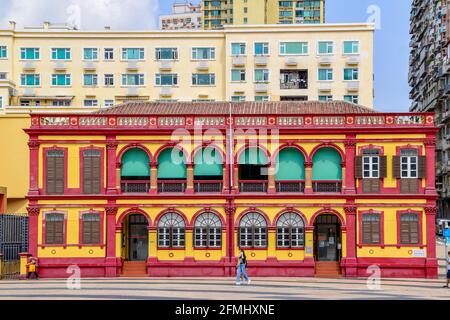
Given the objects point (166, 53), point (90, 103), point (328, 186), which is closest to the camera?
point (328, 186)

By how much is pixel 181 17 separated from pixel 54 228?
14575 centimetres

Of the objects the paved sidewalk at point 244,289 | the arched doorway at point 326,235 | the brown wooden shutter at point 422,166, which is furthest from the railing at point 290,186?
the brown wooden shutter at point 422,166

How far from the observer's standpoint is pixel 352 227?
40.2 m

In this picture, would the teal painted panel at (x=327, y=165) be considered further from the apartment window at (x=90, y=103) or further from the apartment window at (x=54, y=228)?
the apartment window at (x=90, y=103)

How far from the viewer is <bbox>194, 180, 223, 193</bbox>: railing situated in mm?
41031

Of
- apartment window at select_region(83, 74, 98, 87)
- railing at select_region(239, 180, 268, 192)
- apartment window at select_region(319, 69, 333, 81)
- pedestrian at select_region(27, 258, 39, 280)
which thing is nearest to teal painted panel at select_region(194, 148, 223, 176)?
railing at select_region(239, 180, 268, 192)

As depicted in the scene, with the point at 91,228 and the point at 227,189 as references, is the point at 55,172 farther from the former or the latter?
the point at 227,189

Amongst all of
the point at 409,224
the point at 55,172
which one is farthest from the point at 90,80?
the point at 409,224

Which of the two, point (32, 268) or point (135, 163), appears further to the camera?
point (135, 163)

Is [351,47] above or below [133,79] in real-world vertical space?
above

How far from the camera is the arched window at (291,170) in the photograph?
40.8 meters

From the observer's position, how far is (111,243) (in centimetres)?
4038

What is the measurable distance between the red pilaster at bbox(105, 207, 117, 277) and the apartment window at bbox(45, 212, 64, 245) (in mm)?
2368

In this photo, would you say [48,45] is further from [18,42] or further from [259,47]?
[259,47]
